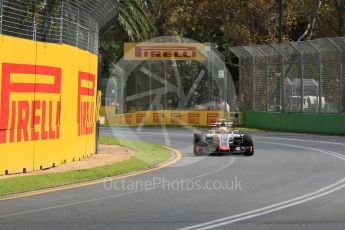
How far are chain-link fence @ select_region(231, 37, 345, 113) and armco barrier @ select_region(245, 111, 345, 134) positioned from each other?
0.38 meters

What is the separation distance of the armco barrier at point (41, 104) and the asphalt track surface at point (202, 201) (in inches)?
103

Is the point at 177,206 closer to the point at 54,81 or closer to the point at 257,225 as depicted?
the point at 257,225

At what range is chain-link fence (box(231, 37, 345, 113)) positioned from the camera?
32.9 meters

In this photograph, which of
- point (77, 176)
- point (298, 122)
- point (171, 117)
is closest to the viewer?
point (77, 176)

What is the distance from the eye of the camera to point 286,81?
36781 millimetres

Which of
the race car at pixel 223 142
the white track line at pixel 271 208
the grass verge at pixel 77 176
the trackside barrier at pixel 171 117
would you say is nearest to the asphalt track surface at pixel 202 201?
the white track line at pixel 271 208

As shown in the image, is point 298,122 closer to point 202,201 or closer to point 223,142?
point 223,142

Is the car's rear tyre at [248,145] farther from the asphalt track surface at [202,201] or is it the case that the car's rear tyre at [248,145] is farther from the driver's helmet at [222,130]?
the asphalt track surface at [202,201]

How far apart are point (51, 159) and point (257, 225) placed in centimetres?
864

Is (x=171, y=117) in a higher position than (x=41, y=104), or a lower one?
lower

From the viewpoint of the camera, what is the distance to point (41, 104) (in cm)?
1598

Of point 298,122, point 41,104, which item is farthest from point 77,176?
point 298,122

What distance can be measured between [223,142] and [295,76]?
56.1 ft

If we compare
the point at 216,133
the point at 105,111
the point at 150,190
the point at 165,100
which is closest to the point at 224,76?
the point at 165,100
